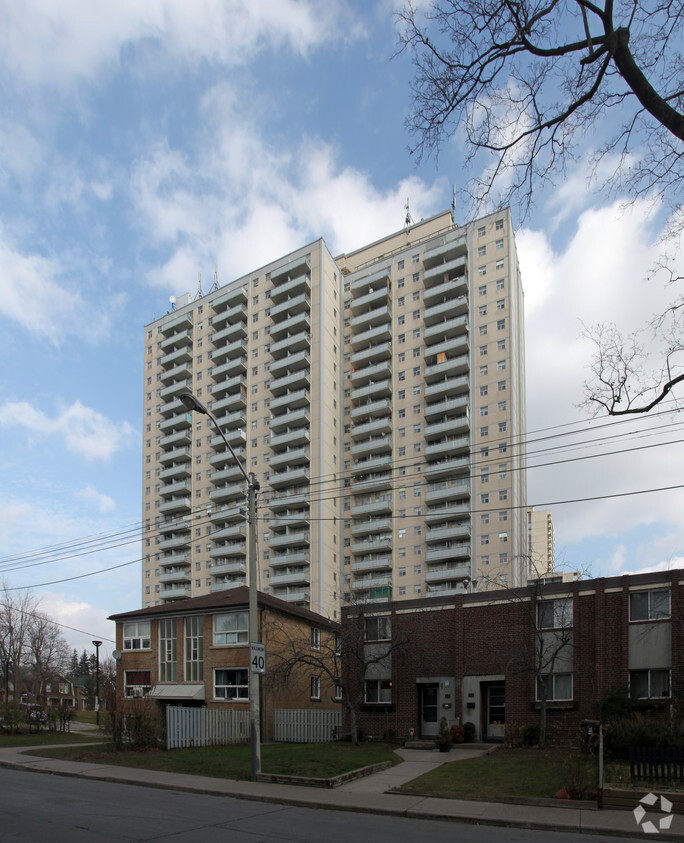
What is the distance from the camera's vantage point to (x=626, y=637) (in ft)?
79.2

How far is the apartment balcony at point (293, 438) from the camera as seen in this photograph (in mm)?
79062

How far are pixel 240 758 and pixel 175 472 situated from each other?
71.8m

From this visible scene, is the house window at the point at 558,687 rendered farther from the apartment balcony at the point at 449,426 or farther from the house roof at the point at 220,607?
the apartment balcony at the point at 449,426

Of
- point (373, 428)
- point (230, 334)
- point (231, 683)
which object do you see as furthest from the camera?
point (230, 334)

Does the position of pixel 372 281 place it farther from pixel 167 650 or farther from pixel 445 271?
pixel 167 650

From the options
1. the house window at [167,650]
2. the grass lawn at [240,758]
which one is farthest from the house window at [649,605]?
the house window at [167,650]

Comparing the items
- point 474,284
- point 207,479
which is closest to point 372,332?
point 474,284

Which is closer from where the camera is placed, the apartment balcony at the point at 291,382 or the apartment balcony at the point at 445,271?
the apartment balcony at the point at 445,271

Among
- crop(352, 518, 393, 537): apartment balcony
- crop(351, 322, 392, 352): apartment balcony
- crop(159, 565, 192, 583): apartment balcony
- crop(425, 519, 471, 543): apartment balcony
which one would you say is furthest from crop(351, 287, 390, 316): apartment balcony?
crop(159, 565, 192, 583): apartment balcony

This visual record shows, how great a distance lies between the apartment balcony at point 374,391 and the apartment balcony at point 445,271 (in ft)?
39.7

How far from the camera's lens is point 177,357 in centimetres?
9512

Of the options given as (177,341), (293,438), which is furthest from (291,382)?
(177,341)

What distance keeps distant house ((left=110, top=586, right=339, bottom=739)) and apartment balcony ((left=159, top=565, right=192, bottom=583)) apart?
51028mm

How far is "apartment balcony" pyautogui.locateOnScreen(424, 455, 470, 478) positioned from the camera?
→ 7175cm
